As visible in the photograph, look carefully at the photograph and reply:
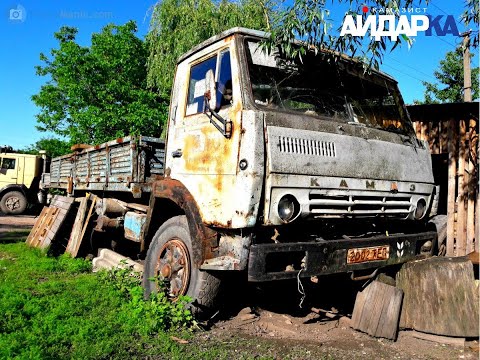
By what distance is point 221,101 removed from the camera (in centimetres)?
361

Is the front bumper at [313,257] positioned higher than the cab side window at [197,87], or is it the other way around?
the cab side window at [197,87]

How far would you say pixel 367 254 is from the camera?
3.52 m

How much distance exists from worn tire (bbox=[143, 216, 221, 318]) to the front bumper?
2.16 feet

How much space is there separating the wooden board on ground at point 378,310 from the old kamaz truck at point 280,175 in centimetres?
25

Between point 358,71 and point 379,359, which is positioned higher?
point 358,71

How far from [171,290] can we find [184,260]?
0.36m

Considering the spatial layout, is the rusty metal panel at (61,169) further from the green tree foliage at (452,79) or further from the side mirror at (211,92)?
the green tree foliage at (452,79)

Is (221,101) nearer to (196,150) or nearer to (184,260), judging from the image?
(196,150)

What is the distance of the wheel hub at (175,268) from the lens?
3.71 metres

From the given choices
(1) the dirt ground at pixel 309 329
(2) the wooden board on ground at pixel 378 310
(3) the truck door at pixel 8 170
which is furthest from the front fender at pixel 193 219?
(3) the truck door at pixel 8 170

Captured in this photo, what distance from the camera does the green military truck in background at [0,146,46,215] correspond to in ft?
53.2

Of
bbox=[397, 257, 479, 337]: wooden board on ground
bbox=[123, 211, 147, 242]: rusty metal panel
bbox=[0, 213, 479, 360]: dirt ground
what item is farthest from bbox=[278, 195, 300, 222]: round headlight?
bbox=[123, 211, 147, 242]: rusty metal panel

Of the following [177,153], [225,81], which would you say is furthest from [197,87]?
[177,153]

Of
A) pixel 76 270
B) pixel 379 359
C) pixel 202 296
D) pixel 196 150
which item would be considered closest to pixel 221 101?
pixel 196 150
